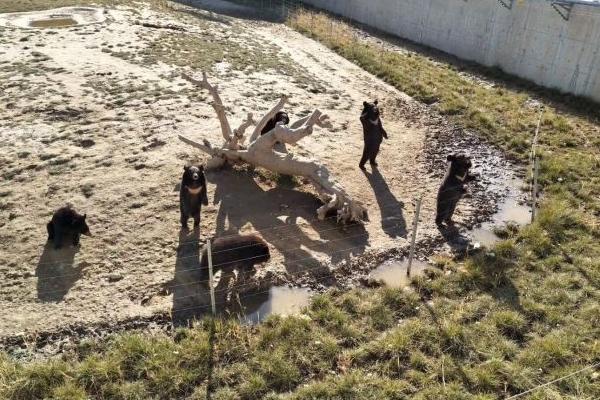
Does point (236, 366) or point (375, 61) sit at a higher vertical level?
point (375, 61)

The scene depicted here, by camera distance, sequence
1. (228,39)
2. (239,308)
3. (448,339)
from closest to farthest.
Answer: (448,339) → (239,308) → (228,39)

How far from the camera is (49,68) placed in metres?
14.7

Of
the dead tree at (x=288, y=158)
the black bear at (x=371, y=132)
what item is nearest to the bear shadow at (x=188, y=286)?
the dead tree at (x=288, y=158)

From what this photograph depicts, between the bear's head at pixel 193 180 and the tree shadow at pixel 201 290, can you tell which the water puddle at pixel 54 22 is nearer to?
the bear's head at pixel 193 180

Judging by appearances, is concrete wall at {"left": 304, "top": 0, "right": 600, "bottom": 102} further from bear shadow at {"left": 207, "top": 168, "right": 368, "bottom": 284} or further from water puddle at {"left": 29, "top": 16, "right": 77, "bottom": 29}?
water puddle at {"left": 29, "top": 16, "right": 77, "bottom": 29}

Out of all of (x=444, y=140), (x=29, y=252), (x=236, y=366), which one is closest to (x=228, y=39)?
(x=444, y=140)

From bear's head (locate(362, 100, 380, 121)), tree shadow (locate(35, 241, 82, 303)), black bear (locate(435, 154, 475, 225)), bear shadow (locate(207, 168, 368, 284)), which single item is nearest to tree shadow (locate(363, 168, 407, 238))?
bear shadow (locate(207, 168, 368, 284))

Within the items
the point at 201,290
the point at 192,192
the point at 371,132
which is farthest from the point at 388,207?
the point at 201,290

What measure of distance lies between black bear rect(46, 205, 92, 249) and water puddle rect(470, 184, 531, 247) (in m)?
6.43

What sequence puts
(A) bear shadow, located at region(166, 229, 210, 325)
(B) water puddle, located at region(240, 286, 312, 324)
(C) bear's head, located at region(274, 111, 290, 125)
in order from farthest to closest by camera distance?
1. (C) bear's head, located at region(274, 111, 290, 125)
2. (B) water puddle, located at region(240, 286, 312, 324)
3. (A) bear shadow, located at region(166, 229, 210, 325)

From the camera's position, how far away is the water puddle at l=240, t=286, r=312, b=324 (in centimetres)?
684

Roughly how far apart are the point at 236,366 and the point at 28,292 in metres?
3.27

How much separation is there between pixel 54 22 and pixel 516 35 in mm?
17529

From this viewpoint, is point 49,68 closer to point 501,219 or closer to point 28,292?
point 28,292
